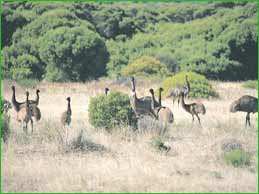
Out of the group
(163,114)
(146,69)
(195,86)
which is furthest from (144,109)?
(146,69)

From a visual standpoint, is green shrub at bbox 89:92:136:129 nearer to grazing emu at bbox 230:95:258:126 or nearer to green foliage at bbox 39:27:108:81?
grazing emu at bbox 230:95:258:126

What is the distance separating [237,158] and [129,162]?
1791mm

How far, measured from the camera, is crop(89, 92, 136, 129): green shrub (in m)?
12.7

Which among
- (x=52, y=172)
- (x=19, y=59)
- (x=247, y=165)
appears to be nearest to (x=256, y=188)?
(x=247, y=165)

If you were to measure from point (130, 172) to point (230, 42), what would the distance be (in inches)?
1144

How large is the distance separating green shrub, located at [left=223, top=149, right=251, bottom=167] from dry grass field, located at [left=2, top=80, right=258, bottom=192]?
0.35ft

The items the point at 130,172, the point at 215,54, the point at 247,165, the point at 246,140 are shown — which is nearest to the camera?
the point at 130,172

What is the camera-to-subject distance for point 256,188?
8.43 meters

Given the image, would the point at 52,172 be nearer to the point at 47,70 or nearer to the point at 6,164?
the point at 6,164

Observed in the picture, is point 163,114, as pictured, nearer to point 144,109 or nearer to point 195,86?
point 144,109

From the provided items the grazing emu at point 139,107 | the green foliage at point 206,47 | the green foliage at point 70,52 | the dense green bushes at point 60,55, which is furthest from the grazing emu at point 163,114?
the green foliage at point 206,47

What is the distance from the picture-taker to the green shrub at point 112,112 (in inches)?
499

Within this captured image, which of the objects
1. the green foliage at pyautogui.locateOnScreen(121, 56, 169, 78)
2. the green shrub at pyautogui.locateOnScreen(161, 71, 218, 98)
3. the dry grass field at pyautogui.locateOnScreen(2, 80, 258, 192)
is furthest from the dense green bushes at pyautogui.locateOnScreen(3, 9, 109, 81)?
the dry grass field at pyautogui.locateOnScreen(2, 80, 258, 192)

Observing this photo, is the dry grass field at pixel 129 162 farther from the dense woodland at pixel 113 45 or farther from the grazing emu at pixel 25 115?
the dense woodland at pixel 113 45
